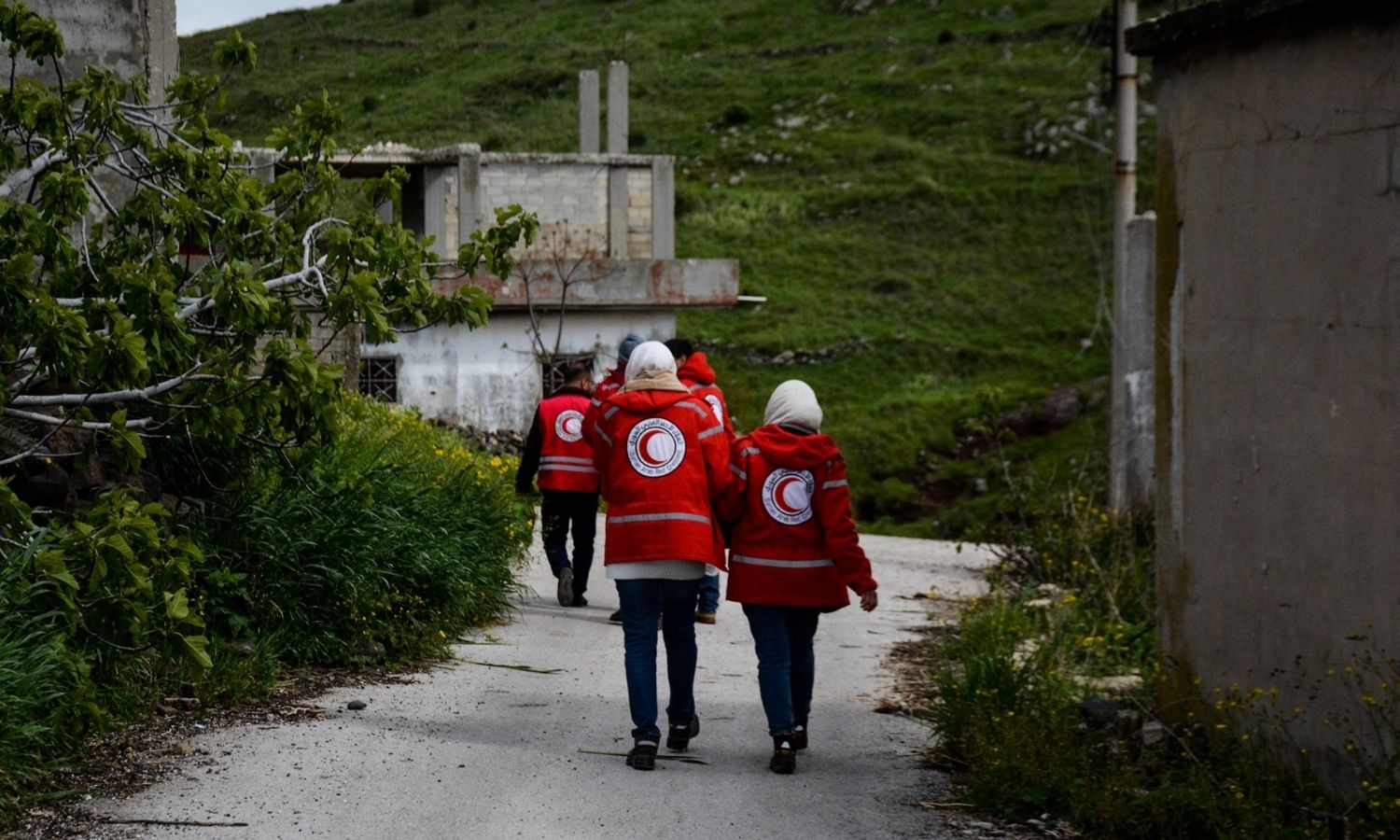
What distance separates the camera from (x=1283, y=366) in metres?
6.84

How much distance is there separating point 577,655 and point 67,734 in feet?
12.5

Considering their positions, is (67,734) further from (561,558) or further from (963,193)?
(963,193)

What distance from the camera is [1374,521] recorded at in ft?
20.0

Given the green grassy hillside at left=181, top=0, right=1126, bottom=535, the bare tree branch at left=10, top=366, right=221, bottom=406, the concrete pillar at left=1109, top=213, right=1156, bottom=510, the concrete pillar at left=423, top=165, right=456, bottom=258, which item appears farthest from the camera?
the green grassy hillside at left=181, top=0, right=1126, bottom=535

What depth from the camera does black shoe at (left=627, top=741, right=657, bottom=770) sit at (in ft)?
23.8

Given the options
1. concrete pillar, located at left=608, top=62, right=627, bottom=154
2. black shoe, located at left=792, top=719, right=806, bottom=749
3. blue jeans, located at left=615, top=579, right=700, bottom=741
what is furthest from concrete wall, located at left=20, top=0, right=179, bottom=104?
concrete pillar, located at left=608, top=62, right=627, bottom=154

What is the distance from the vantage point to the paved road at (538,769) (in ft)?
20.8

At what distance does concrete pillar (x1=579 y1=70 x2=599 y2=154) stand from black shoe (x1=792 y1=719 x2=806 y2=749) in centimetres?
2774

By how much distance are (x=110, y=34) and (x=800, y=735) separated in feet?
22.8

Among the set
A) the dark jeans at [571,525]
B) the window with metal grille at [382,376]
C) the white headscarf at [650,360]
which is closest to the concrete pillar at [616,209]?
the window with metal grille at [382,376]

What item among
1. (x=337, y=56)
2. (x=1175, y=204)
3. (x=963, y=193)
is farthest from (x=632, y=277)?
(x=337, y=56)

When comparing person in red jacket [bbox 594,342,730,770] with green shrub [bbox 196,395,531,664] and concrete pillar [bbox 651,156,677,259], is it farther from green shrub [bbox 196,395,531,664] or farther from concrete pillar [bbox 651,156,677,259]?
concrete pillar [bbox 651,156,677,259]

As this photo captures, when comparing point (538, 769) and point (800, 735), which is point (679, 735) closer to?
point (800, 735)

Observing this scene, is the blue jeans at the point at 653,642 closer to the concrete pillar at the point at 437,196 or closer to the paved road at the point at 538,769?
the paved road at the point at 538,769
